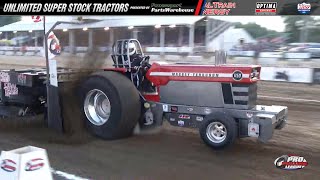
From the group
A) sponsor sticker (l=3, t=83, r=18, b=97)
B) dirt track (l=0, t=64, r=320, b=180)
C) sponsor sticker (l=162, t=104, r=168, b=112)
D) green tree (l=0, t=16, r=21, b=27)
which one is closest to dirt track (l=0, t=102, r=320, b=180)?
dirt track (l=0, t=64, r=320, b=180)

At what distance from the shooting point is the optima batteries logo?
6143 millimetres

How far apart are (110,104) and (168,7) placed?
1.71m

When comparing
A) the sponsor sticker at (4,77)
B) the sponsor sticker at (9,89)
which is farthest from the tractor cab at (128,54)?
the sponsor sticker at (4,77)

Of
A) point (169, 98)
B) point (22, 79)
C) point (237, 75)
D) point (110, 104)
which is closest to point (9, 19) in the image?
point (22, 79)

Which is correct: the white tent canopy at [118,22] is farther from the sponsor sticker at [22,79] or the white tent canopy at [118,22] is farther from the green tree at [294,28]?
the green tree at [294,28]

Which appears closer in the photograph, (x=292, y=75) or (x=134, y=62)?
(x=134, y=62)

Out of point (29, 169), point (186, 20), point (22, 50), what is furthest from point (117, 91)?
point (22, 50)

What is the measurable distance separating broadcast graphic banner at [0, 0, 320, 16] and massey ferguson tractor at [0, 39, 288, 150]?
27.4 inches

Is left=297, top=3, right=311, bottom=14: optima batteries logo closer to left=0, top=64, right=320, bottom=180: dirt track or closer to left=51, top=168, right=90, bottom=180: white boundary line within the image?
left=0, top=64, right=320, bottom=180: dirt track

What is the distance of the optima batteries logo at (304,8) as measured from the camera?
6.14 meters

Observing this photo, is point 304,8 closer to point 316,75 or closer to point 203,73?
point 203,73

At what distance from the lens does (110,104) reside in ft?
17.0

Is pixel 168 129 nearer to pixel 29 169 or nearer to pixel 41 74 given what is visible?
pixel 41 74

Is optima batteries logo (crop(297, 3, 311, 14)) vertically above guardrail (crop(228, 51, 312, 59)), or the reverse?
optima batteries logo (crop(297, 3, 311, 14))
